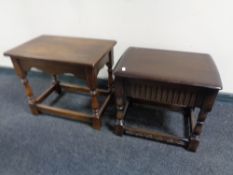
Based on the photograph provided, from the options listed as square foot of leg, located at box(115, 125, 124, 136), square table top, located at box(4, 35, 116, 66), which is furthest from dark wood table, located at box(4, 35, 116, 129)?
square foot of leg, located at box(115, 125, 124, 136)

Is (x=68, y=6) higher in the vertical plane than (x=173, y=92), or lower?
higher

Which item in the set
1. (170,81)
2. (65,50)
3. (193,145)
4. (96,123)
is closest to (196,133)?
(193,145)

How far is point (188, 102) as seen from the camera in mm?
1082

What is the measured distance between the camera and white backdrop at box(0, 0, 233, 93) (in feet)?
4.40

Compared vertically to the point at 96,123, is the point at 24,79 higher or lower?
higher

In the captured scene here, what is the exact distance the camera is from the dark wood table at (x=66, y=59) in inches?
45.8

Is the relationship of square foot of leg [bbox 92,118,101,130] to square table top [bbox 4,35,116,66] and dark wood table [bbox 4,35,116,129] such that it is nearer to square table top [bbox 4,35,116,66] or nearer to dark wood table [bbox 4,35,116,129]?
dark wood table [bbox 4,35,116,129]

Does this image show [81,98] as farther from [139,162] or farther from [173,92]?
[173,92]

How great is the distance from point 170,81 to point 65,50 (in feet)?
2.45

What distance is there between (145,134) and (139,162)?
197 millimetres

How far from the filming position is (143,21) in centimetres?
147

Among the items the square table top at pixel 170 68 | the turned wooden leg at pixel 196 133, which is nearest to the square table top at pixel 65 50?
the square table top at pixel 170 68

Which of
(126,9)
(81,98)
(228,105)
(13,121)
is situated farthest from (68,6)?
(228,105)

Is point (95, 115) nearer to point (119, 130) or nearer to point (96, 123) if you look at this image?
point (96, 123)
